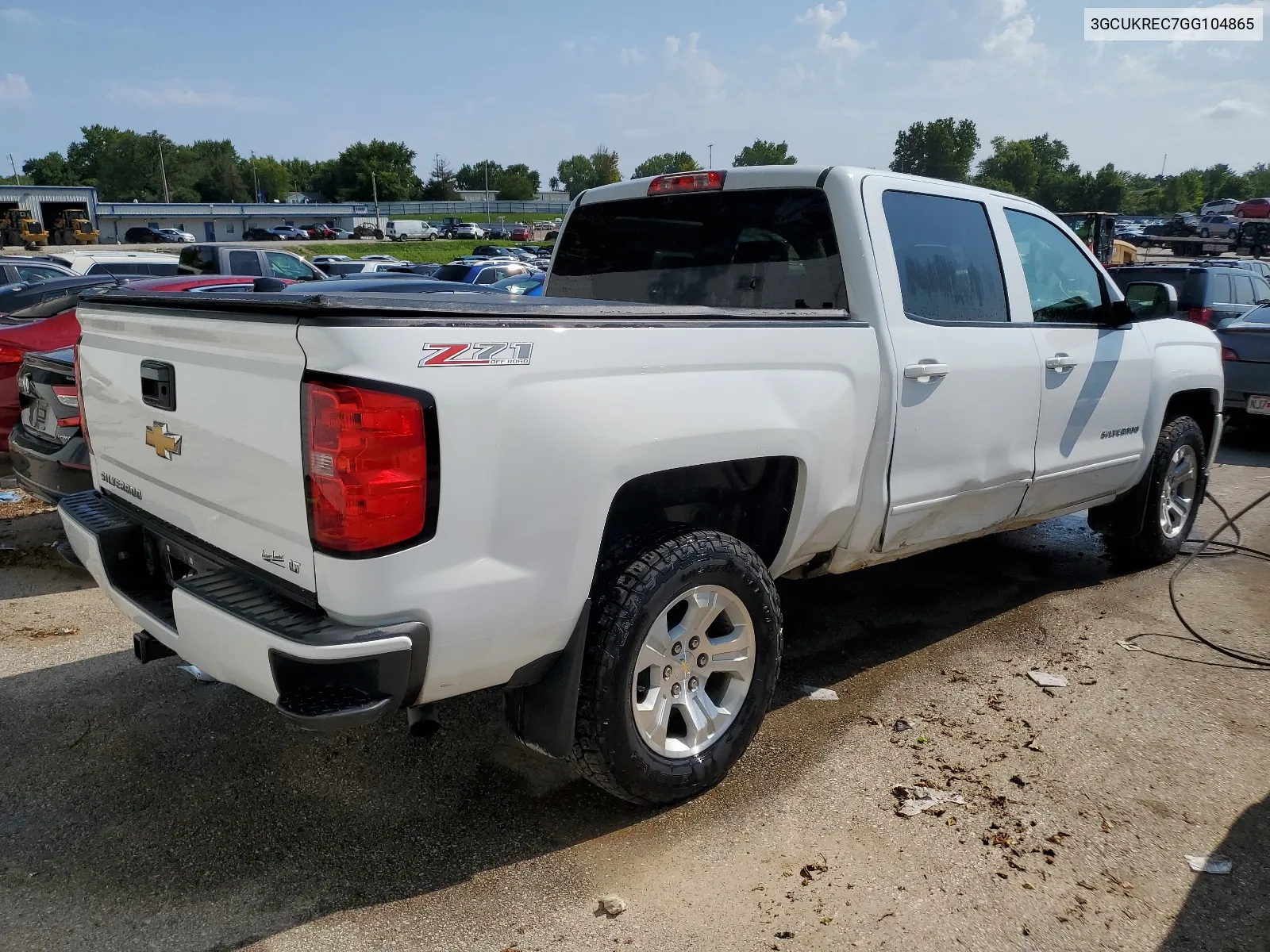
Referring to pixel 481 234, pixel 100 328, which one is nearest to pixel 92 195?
pixel 481 234

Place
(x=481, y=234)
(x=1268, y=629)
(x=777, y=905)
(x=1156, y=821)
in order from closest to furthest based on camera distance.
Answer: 1. (x=777, y=905)
2. (x=1156, y=821)
3. (x=1268, y=629)
4. (x=481, y=234)

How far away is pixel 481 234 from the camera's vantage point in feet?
256

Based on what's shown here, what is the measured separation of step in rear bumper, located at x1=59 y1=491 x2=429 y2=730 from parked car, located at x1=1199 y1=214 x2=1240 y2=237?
2113 inches

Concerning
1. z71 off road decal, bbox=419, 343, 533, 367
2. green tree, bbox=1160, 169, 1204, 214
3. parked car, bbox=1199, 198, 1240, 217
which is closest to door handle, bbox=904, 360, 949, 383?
z71 off road decal, bbox=419, 343, 533, 367

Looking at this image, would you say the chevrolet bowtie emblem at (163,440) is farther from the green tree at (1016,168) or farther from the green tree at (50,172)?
the green tree at (50,172)

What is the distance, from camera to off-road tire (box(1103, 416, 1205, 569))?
533 cm

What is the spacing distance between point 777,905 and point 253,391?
196 centimetres

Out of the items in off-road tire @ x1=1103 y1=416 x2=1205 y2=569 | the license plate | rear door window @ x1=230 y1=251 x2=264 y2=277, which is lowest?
off-road tire @ x1=1103 y1=416 x2=1205 y2=569

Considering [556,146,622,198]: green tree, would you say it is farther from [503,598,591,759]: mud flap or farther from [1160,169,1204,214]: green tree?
[503,598,591,759]: mud flap

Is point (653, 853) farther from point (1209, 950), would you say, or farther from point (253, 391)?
point (253, 391)

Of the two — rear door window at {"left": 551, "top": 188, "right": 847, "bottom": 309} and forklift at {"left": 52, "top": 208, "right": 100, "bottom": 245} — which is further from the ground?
forklift at {"left": 52, "top": 208, "right": 100, "bottom": 245}

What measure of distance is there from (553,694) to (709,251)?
2.14 m

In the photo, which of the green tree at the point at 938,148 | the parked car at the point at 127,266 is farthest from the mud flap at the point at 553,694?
the green tree at the point at 938,148

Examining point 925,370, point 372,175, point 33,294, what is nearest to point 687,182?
point 925,370
